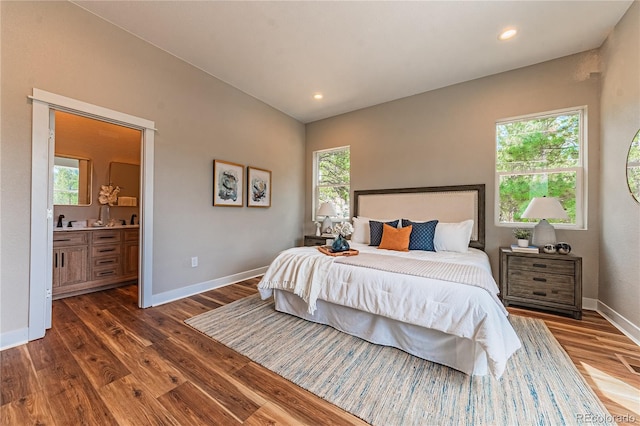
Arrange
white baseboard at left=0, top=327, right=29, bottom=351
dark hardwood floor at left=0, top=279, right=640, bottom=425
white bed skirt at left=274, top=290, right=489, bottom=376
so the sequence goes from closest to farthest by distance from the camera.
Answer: dark hardwood floor at left=0, top=279, right=640, bottom=425, white bed skirt at left=274, top=290, right=489, bottom=376, white baseboard at left=0, top=327, right=29, bottom=351

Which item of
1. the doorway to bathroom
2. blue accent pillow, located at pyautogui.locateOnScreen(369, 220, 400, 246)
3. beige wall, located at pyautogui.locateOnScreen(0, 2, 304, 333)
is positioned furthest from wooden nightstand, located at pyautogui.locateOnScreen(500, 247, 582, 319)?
the doorway to bathroom

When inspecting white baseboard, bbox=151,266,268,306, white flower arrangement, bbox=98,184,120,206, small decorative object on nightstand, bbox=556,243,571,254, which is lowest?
white baseboard, bbox=151,266,268,306

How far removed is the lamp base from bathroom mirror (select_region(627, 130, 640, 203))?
0.75 metres

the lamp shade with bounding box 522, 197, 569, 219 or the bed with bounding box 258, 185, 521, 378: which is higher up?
the lamp shade with bounding box 522, 197, 569, 219

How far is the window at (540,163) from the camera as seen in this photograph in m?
2.88

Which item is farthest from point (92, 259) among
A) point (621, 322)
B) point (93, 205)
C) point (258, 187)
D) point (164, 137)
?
point (621, 322)

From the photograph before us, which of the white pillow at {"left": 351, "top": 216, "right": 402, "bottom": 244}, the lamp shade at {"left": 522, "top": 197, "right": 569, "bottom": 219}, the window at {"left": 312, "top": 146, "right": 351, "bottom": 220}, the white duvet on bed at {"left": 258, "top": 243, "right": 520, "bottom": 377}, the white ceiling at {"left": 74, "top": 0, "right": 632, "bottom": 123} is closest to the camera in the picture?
the white duvet on bed at {"left": 258, "top": 243, "right": 520, "bottom": 377}

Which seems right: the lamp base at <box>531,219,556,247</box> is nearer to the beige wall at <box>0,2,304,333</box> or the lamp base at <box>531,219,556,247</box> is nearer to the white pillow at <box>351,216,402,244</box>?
the white pillow at <box>351,216,402,244</box>

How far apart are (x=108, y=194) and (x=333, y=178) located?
12.6 ft

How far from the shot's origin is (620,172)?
2.32 metres

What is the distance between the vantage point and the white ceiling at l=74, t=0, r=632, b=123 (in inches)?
86.8

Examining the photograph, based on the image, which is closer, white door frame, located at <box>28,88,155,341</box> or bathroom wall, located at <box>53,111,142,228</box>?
white door frame, located at <box>28,88,155,341</box>

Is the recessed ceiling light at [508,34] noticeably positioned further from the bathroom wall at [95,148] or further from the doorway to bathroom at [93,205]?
the bathroom wall at [95,148]

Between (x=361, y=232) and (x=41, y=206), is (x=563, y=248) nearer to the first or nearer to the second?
(x=361, y=232)
